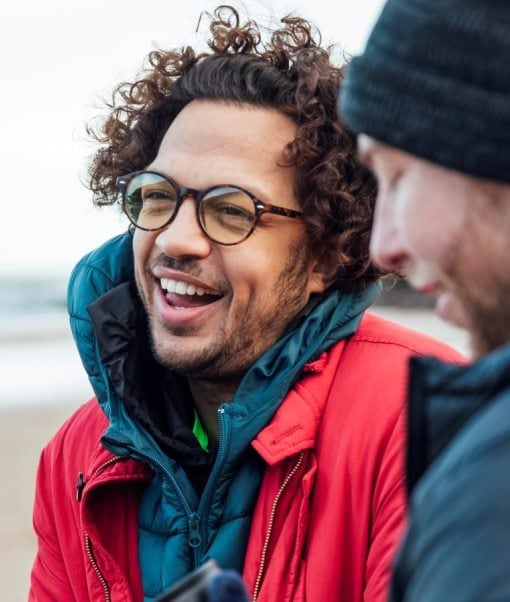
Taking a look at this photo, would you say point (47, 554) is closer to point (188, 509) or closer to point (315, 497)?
point (188, 509)

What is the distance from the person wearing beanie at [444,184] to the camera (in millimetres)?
1363

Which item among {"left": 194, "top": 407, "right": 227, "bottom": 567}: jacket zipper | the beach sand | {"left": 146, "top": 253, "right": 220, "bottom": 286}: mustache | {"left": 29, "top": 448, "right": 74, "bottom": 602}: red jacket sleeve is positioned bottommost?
the beach sand

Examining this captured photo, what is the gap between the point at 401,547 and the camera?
1.24 metres

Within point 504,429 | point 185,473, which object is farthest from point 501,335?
point 185,473

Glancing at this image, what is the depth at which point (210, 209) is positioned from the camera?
3.25m

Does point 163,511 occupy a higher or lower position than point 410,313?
higher

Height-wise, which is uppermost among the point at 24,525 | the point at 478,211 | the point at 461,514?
the point at 478,211

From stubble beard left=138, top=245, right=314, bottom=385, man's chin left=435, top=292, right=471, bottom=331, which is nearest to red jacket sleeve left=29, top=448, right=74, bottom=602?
stubble beard left=138, top=245, right=314, bottom=385

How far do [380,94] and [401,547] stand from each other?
689mm

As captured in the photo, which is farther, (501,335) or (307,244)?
(307,244)

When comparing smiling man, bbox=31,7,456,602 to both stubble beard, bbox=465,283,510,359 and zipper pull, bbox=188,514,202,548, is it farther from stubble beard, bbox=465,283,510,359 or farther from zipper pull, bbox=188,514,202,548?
stubble beard, bbox=465,283,510,359

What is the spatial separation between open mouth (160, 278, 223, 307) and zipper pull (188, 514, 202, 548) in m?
0.66

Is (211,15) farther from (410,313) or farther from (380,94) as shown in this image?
(410,313)

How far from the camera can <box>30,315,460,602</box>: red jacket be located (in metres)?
2.88
